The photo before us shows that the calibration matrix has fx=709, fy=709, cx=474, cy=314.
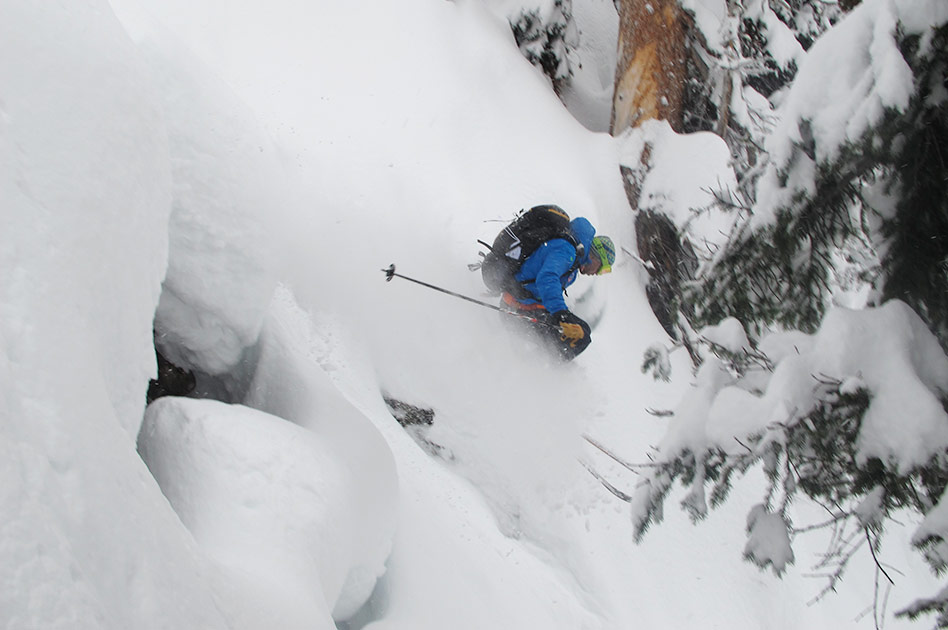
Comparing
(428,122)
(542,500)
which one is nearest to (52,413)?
(542,500)

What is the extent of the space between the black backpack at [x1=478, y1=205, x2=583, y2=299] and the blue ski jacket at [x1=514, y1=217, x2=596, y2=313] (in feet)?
0.18

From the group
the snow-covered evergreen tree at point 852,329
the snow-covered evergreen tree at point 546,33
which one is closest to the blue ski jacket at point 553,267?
the snow-covered evergreen tree at point 852,329

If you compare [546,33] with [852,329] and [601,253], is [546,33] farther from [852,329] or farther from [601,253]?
[852,329]

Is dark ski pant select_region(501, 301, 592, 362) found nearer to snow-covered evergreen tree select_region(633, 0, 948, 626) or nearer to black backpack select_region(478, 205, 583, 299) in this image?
black backpack select_region(478, 205, 583, 299)

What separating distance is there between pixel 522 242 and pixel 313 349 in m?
2.46

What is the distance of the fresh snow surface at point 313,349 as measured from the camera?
2391mm

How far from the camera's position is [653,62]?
10977 millimetres

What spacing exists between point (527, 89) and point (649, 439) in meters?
5.93

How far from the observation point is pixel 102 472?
2.29 m

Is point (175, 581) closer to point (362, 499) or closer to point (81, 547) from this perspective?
point (81, 547)

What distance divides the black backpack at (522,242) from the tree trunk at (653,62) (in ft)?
14.0

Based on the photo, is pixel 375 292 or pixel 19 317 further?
pixel 375 292

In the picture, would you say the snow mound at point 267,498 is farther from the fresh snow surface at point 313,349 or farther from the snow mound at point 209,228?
the snow mound at point 209,228

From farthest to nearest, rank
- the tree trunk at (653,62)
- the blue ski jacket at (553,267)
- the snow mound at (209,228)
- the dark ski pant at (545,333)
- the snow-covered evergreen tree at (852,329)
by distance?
the tree trunk at (653,62) → the dark ski pant at (545,333) → the blue ski jacket at (553,267) → the snow mound at (209,228) → the snow-covered evergreen tree at (852,329)
